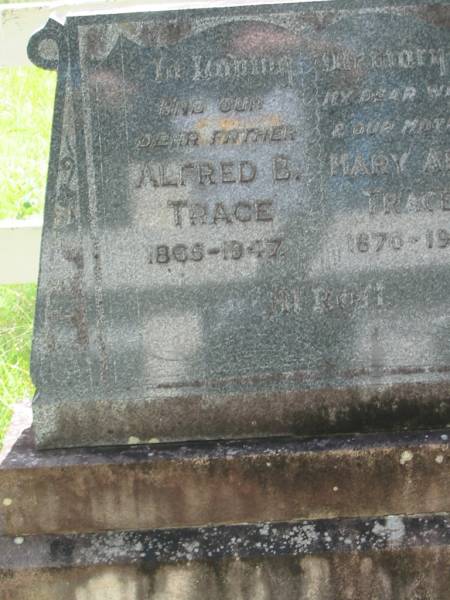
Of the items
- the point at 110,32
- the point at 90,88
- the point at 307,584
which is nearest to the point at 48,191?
the point at 90,88

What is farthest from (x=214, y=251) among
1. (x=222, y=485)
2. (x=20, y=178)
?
(x=20, y=178)

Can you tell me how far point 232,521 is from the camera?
2508 millimetres

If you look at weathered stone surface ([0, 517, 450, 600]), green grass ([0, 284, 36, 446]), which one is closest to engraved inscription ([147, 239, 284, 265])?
weathered stone surface ([0, 517, 450, 600])

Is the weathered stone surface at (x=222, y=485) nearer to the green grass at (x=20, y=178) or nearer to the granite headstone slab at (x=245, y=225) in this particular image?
the granite headstone slab at (x=245, y=225)

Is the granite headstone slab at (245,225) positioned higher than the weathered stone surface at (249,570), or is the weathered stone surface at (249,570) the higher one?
the granite headstone slab at (245,225)

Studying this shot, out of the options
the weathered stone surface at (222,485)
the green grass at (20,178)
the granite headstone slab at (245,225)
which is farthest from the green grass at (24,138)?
the weathered stone surface at (222,485)

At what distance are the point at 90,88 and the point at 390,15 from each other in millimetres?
818

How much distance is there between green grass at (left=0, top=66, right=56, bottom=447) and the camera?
3.98 m

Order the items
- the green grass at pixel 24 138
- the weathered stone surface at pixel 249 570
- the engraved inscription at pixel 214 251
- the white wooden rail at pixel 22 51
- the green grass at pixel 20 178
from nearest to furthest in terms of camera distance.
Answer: the weathered stone surface at pixel 249 570, the engraved inscription at pixel 214 251, the white wooden rail at pixel 22 51, the green grass at pixel 20 178, the green grass at pixel 24 138

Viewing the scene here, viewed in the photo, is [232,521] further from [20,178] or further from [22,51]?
[20,178]

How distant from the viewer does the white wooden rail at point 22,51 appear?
12.1ft

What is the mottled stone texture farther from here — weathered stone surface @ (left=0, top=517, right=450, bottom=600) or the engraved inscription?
the engraved inscription

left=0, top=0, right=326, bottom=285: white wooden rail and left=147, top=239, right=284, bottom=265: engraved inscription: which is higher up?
left=0, top=0, right=326, bottom=285: white wooden rail

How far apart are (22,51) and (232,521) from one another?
2.18 m
